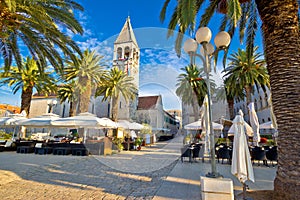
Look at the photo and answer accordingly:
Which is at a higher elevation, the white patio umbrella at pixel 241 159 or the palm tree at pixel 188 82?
the palm tree at pixel 188 82

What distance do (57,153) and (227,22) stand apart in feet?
40.0

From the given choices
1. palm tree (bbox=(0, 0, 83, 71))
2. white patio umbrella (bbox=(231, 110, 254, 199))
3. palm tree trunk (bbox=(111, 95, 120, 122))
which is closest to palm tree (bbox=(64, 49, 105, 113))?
palm tree trunk (bbox=(111, 95, 120, 122))

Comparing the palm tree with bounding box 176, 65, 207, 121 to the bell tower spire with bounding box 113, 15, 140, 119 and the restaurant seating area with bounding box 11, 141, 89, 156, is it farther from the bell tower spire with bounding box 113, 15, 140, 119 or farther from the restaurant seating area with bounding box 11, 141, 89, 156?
the restaurant seating area with bounding box 11, 141, 89, 156

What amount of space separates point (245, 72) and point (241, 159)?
17.0m

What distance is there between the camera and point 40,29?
261 inches

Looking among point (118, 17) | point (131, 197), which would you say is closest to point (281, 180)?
point (131, 197)

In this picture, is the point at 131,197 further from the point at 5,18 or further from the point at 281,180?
the point at 5,18

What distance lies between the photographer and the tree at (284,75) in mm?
3244

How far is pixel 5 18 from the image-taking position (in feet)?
18.6

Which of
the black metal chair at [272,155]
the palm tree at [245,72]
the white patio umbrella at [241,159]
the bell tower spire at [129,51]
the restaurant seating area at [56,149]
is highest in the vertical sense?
the palm tree at [245,72]

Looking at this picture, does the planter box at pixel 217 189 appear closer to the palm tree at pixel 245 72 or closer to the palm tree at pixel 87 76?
the palm tree at pixel 87 76

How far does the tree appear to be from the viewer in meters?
3.24

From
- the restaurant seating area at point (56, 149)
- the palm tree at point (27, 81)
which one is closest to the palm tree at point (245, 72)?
the restaurant seating area at point (56, 149)

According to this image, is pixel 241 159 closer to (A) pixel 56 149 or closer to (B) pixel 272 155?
(B) pixel 272 155
